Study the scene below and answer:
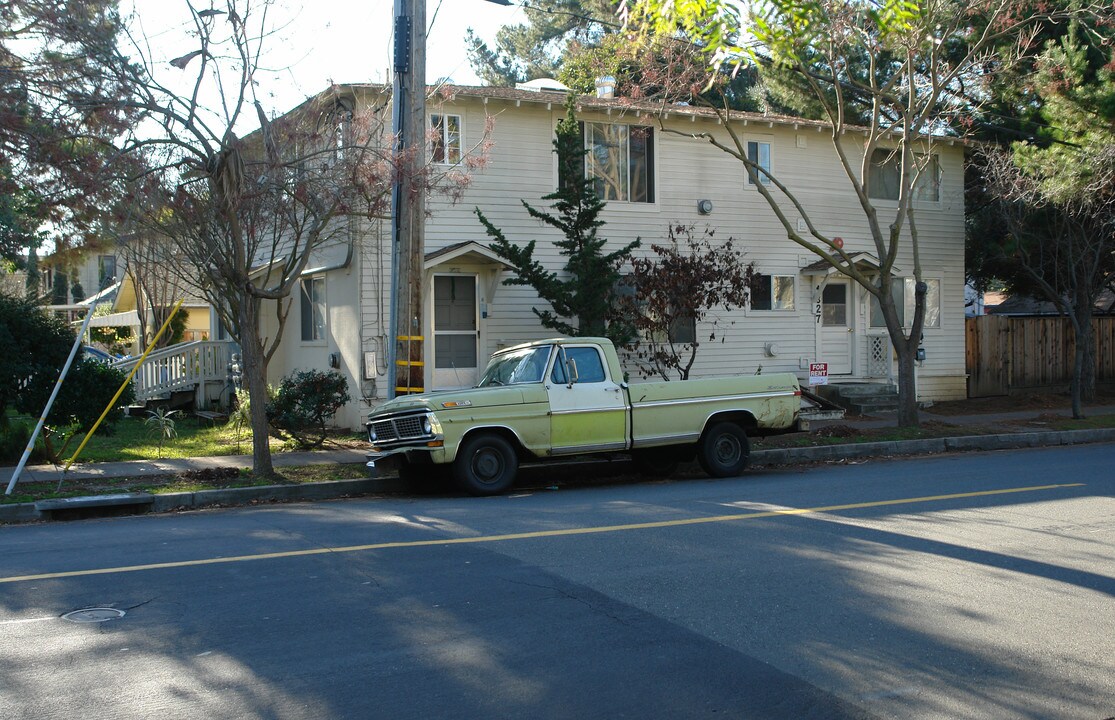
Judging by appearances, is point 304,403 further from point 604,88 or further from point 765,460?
point 604,88

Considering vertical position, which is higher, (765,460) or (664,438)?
(664,438)

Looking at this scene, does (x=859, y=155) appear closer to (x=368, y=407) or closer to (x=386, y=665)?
(x=368, y=407)

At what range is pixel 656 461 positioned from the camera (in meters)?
13.8

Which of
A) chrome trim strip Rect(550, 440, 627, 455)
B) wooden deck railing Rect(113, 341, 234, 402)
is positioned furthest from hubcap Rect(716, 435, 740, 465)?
wooden deck railing Rect(113, 341, 234, 402)

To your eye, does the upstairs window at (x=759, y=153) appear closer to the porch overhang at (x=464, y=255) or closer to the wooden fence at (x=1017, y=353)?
the porch overhang at (x=464, y=255)

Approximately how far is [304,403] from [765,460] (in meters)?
7.20

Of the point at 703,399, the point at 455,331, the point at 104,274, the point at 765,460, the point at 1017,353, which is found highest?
the point at 104,274

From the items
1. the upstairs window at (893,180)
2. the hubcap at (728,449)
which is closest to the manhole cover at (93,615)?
the hubcap at (728,449)

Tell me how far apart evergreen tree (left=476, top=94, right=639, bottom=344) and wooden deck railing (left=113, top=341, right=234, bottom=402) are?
8.25 meters

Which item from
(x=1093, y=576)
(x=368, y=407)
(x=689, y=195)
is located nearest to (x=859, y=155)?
(x=689, y=195)

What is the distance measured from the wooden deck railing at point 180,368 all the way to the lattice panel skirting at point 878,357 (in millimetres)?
14140

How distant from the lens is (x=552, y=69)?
43.4 metres

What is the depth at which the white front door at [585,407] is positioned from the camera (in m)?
12.3

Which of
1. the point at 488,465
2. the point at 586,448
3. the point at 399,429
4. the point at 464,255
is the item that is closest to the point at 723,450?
the point at 586,448
